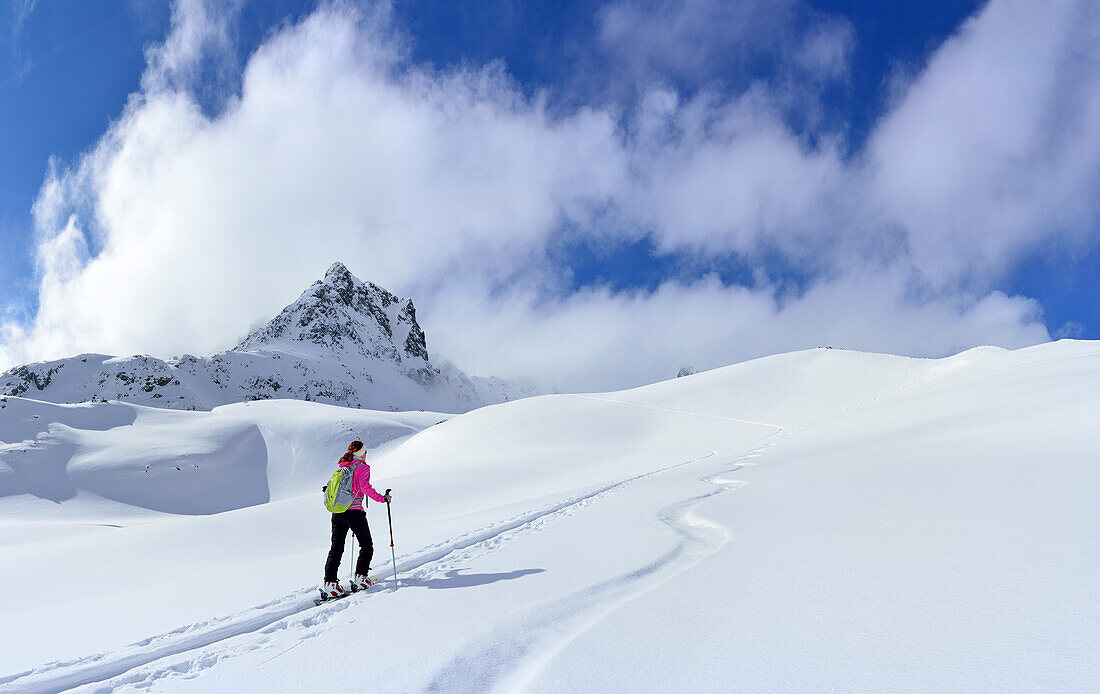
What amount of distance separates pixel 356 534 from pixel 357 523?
0.56 ft

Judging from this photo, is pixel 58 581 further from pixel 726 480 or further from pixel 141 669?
pixel 726 480

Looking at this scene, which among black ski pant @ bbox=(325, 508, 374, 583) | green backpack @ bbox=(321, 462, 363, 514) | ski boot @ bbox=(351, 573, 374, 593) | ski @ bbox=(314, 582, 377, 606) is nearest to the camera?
ski @ bbox=(314, 582, 377, 606)

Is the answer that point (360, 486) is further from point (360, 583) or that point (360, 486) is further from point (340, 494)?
point (360, 583)

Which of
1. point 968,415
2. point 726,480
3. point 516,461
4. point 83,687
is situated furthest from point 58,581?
point 968,415

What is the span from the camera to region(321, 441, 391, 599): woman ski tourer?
6.73m

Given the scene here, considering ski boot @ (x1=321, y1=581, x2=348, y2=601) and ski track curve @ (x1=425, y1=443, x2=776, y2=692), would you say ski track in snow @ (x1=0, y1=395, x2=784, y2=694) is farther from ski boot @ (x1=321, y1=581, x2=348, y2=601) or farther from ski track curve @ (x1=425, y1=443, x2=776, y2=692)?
ski boot @ (x1=321, y1=581, x2=348, y2=601)

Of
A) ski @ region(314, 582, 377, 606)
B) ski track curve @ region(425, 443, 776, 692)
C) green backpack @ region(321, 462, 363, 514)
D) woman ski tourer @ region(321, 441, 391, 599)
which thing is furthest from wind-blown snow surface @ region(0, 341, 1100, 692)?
green backpack @ region(321, 462, 363, 514)

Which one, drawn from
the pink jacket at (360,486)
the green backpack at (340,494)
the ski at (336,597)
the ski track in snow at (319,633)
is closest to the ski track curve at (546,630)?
the ski track in snow at (319,633)

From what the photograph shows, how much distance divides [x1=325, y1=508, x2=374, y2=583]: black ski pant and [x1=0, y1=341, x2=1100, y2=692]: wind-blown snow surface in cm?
58

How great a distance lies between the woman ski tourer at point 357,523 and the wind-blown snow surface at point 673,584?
0.54m

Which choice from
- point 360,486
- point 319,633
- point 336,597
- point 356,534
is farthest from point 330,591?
point 319,633

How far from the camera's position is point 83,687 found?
434 cm

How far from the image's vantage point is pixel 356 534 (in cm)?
722

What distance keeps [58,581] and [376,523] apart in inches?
226
